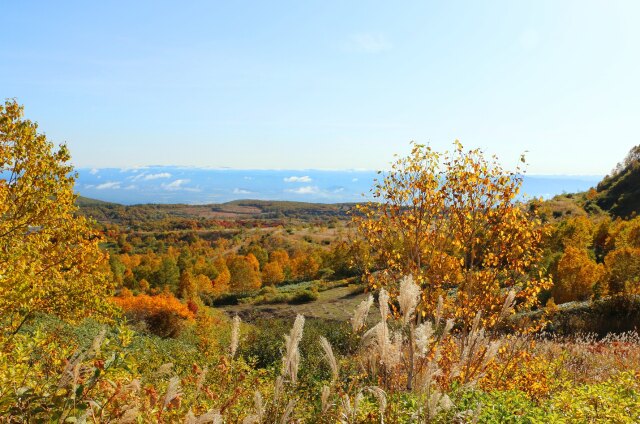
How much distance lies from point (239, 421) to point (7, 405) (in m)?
2.11

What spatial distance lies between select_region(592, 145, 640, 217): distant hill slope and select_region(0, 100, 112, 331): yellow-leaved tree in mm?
72373

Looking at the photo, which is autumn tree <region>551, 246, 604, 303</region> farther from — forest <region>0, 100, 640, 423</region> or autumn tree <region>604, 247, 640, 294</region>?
forest <region>0, 100, 640, 423</region>

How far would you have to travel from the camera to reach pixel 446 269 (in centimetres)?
937

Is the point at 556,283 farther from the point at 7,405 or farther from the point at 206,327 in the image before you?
the point at 7,405

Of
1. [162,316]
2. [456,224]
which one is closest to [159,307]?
[162,316]

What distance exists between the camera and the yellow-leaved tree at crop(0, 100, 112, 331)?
8.58m

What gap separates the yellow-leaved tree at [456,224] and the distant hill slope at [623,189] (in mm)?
66833

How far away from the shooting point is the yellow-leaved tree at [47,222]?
858cm

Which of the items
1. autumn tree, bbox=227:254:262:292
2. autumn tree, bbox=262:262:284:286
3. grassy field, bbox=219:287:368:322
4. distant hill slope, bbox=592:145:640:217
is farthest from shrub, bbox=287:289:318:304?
distant hill slope, bbox=592:145:640:217

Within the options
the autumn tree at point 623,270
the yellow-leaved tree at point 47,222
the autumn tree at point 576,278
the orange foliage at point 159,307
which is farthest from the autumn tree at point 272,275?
the yellow-leaved tree at point 47,222

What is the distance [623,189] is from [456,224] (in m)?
88.1

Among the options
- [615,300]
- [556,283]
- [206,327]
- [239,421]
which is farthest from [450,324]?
[556,283]

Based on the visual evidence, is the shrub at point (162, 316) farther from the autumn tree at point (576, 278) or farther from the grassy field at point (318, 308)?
the autumn tree at point (576, 278)

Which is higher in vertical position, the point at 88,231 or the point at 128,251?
the point at 88,231
